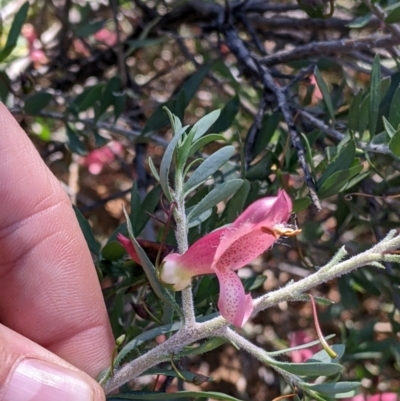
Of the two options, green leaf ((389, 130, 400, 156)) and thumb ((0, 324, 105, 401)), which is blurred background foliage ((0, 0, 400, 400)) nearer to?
green leaf ((389, 130, 400, 156))

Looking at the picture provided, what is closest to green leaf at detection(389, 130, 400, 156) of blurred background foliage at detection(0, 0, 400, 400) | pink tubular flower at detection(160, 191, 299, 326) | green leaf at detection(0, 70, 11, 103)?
blurred background foliage at detection(0, 0, 400, 400)

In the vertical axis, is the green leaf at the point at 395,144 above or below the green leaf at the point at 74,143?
above

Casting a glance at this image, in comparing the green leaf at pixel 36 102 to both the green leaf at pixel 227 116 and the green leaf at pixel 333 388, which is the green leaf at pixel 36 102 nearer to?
the green leaf at pixel 227 116

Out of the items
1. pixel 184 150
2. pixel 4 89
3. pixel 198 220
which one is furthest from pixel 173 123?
pixel 4 89

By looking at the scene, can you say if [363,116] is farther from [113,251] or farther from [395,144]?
[113,251]

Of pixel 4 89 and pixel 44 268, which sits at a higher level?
A: pixel 4 89

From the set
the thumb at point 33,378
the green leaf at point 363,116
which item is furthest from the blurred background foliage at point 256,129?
the thumb at point 33,378
